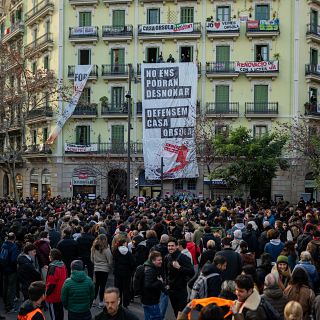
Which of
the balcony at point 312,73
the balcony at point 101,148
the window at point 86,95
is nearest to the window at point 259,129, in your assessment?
the balcony at point 312,73

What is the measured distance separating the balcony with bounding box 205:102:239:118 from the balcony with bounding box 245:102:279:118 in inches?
34.6

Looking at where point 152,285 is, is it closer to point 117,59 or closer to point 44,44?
point 117,59

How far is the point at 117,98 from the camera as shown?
134 ft

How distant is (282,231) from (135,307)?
498cm

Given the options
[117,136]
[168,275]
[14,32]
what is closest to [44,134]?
[117,136]

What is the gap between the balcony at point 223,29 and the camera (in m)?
38.8

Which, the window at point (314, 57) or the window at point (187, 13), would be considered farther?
the window at point (187, 13)

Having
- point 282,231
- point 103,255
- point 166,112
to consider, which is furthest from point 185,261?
point 166,112

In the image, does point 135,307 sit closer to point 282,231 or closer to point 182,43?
point 282,231

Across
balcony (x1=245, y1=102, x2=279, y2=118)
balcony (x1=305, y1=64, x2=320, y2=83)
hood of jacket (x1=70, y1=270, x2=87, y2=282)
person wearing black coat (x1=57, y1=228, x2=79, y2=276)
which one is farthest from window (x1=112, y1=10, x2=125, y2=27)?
hood of jacket (x1=70, y1=270, x2=87, y2=282)

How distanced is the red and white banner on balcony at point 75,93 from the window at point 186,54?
7202 mm

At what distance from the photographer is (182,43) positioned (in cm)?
3994

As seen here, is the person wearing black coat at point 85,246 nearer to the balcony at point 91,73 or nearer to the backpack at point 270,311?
the backpack at point 270,311

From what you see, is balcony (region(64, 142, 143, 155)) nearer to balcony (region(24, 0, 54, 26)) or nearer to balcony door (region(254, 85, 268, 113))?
balcony door (region(254, 85, 268, 113))
